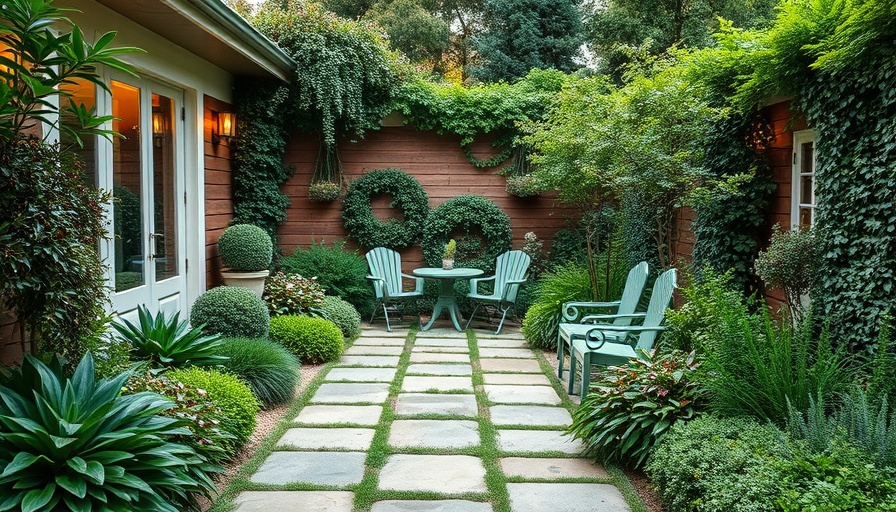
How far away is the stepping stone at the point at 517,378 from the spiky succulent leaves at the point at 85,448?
9.74 ft

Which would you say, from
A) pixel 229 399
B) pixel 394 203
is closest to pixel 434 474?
pixel 229 399

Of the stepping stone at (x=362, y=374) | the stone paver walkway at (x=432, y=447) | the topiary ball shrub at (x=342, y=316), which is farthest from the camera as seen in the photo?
the topiary ball shrub at (x=342, y=316)

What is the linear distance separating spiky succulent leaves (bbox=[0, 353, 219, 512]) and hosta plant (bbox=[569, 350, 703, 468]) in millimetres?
1920

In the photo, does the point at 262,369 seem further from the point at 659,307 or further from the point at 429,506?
the point at 659,307

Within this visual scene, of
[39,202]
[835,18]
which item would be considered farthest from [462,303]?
[39,202]

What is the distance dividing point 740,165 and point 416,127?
14.8ft

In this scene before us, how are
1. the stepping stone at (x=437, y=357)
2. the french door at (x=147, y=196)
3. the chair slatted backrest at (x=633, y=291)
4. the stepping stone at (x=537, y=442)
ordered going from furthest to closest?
the stepping stone at (x=437, y=357)
the chair slatted backrest at (x=633, y=291)
the french door at (x=147, y=196)
the stepping stone at (x=537, y=442)

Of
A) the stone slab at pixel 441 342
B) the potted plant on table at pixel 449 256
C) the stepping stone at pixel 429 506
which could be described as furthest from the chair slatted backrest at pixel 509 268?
the stepping stone at pixel 429 506

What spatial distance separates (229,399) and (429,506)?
52.4 inches

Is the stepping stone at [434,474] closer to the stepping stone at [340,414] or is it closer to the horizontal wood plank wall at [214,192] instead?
the stepping stone at [340,414]

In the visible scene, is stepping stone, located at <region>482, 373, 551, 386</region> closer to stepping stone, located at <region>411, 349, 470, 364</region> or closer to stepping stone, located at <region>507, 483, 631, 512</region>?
stepping stone, located at <region>411, 349, 470, 364</region>

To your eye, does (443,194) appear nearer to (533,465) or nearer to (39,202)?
(533,465)

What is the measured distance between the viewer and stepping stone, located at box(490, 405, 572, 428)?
469 centimetres

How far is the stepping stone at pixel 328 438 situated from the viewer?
13.7 ft
